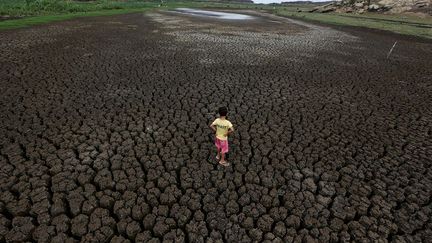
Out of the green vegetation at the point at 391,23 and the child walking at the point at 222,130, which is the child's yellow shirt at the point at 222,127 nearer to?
the child walking at the point at 222,130

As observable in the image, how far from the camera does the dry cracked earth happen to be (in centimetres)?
483

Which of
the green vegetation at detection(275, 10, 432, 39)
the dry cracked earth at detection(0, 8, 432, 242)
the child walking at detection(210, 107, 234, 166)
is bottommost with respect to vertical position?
the dry cracked earth at detection(0, 8, 432, 242)

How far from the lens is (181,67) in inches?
541

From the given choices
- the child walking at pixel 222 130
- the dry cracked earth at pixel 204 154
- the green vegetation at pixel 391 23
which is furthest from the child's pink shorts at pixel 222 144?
the green vegetation at pixel 391 23

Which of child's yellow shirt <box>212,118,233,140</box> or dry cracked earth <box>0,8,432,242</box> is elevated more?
child's yellow shirt <box>212,118,233,140</box>

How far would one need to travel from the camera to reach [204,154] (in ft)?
22.1

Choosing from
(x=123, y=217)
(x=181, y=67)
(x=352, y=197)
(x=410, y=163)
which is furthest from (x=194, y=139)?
(x=181, y=67)

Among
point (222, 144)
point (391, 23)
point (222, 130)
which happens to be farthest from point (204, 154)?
point (391, 23)

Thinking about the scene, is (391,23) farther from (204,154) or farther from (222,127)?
(222,127)

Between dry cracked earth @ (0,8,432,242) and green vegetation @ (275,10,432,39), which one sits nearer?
dry cracked earth @ (0,8,432,242)

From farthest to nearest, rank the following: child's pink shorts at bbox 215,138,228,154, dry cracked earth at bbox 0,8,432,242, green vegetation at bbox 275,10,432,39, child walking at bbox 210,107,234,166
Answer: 1. green vegetation at bbox 275,10,432,39
2. child's pink shorts at bbox 215,138,228,154
3. child walking at bbox 210,107,234,166
4. dry cracked earth at bbox 0,8,432,242

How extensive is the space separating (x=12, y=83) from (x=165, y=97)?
18.9 feet

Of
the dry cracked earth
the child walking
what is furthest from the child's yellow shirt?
the dry cracked earth

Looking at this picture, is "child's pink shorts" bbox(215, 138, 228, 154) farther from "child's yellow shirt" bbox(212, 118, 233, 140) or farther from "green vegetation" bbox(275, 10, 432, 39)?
"green vegetation" bbox(275, 10, 432, 39)
